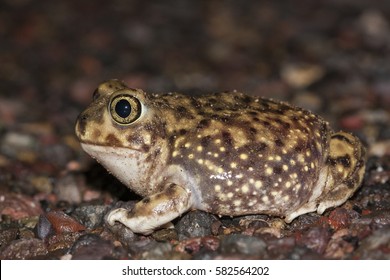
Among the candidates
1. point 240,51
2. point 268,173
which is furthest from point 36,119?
point 268,173

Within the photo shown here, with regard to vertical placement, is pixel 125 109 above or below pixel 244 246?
above

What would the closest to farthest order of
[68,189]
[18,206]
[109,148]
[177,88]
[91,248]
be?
[91,248] → [109,148] → [18,206] → [68,189] → [177,88]

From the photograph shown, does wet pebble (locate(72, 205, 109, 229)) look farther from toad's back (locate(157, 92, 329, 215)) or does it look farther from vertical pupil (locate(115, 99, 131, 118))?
vertical pupil (locate(115, 99, 131, 118))

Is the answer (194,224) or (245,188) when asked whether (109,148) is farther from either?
(245,188)

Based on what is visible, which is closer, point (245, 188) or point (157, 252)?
point (157, 252)

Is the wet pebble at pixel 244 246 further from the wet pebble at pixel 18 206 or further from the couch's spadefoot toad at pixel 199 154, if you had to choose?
the wet pebble at pixel 18 206

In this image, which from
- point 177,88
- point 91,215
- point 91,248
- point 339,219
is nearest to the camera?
point 91,248

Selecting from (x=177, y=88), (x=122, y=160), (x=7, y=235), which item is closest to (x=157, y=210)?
(x=122, y=160)

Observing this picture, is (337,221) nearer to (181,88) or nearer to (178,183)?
(178,183)
